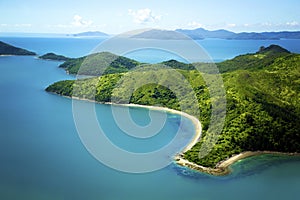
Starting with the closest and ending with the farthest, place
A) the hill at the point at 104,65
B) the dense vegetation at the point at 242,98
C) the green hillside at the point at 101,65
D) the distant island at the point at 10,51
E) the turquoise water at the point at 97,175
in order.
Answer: the turquoise water at the point at 97,175, the dense vegetation at the point at 242,98, the hill at the point at 104,65, the green hillside at the point at 101,65, the distant island at the point at 10,51

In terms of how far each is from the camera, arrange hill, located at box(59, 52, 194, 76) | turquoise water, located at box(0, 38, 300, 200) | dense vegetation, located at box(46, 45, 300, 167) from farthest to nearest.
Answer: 1. hill, located at box(59, 52, 194, 76)
2. dense vegetation, located at box(46, 45, 300, 167)
3. turquoise water, located at box(0, 38, 300, 200)

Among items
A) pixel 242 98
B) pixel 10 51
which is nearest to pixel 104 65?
pixel 242 98

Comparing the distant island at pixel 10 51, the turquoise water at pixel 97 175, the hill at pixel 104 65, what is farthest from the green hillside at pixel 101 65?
the distant island at pixel 10 51

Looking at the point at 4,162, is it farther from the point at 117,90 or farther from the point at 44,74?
the point at 44,74

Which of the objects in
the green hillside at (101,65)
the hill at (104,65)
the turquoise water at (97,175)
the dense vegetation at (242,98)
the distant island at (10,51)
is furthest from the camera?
the distant island at (10,51)

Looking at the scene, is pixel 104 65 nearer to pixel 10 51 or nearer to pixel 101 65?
pixel 101 65

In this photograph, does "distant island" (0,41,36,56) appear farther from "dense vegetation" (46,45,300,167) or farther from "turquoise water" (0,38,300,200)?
"turquoise water" (0,38,300,200)

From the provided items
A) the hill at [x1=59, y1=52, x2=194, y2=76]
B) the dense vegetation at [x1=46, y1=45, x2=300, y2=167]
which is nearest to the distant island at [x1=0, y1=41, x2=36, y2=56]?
the hill at [x1=59, y1=52, x2=194, y2=76]

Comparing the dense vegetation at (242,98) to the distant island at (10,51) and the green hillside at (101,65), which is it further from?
the distant island at (10,51)

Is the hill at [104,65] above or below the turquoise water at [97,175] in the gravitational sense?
above

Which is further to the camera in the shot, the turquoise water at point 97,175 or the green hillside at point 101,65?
the green hillside at point 101,65
